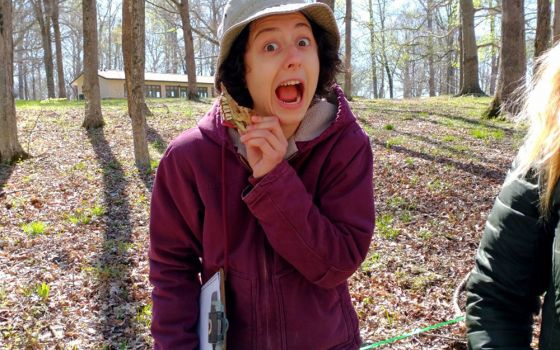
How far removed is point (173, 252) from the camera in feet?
5.02

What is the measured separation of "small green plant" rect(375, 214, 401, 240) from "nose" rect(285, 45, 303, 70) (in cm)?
418

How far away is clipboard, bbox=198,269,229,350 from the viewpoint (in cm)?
135

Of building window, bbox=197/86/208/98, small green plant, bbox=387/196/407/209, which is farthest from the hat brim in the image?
building window, bbox=197/86/208/98

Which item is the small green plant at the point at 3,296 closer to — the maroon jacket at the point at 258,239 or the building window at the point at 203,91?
the maroon jacket at the point at 258,239

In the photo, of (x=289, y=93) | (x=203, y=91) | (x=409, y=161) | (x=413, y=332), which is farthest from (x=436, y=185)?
(x=203, y=91)

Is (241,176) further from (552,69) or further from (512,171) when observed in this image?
(552,69)

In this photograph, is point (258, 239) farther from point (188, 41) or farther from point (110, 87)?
point (110, 87)

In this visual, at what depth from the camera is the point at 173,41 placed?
5731cm

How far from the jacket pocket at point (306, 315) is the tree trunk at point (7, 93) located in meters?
8.91

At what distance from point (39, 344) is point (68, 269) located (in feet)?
4.38

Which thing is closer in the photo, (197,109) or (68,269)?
(68,269)

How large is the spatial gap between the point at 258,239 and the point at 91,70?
39.6ft

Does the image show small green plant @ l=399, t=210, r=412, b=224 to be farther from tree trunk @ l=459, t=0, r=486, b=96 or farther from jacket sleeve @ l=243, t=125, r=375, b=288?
tree trunk @ l=459, t=0, r=486, b=96

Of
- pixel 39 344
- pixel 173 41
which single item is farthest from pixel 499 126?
pixel 173 41
